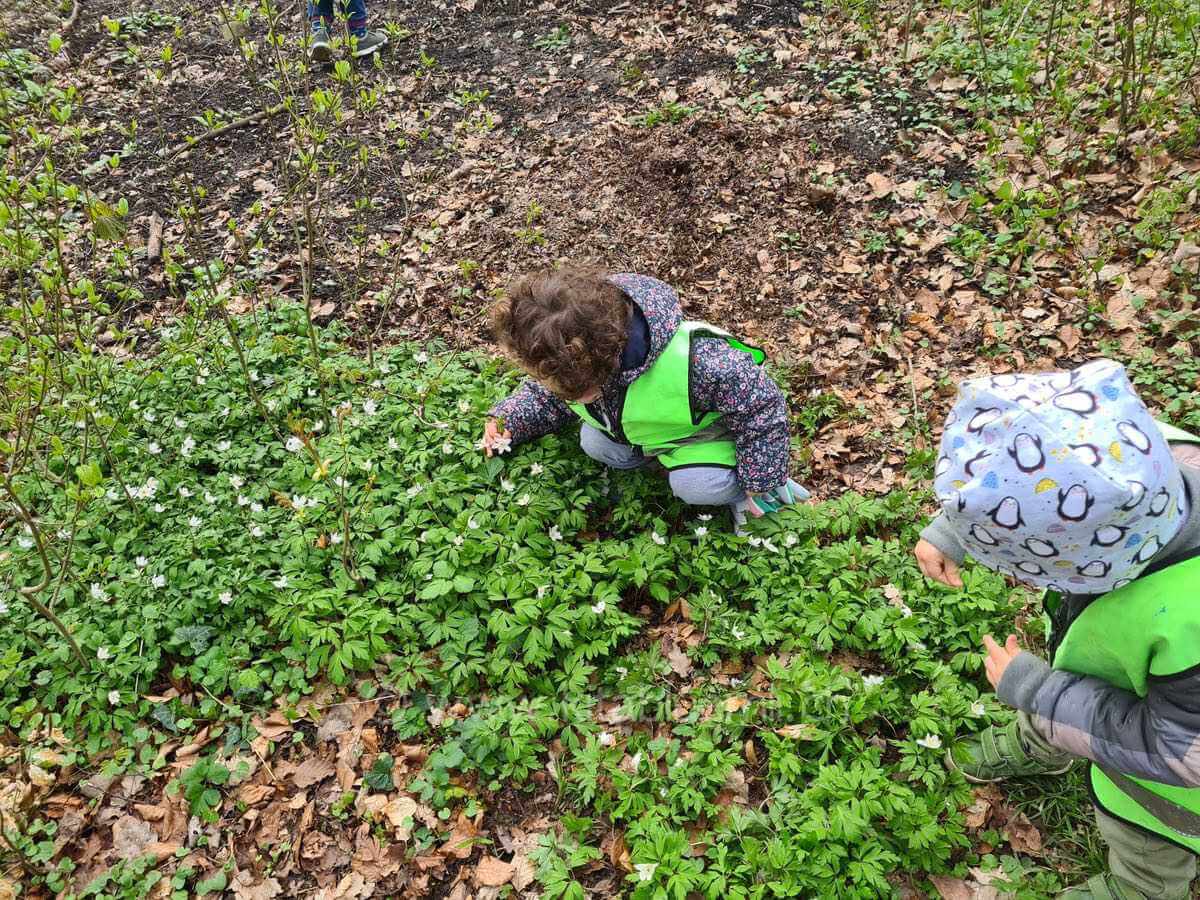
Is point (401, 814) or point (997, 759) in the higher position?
point (997, 759)

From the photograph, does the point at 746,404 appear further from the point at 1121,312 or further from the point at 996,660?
the point at 1121,312

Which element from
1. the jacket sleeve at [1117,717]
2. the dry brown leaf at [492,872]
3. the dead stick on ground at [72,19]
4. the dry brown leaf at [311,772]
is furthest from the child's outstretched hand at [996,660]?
the dead stick on ground at [72,19]

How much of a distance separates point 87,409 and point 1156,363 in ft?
19.8

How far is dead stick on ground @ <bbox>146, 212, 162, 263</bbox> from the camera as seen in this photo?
6.12 m

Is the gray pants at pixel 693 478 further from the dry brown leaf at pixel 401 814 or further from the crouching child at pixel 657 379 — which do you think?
the dry brown leaf at pixel 401 814

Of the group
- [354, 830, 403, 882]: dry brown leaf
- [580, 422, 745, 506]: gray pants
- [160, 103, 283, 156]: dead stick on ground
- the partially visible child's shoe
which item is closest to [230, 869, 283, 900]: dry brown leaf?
[354, 830, 403, 882]: dry brown leaf

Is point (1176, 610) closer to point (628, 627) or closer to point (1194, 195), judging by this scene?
point (628, 627)

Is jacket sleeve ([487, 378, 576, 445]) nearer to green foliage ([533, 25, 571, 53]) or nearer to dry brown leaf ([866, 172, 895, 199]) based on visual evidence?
dry brown leaf ([866, 172, 895, 199])

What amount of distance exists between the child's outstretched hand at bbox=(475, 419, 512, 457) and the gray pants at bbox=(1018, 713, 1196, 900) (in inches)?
116

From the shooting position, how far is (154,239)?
20.5ft

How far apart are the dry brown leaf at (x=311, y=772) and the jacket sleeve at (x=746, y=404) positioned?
2339mm

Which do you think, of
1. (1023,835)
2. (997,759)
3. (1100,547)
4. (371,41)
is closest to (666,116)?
(371,41)

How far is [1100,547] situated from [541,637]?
2.22 metres

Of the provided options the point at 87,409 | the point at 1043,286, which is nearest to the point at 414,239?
the point at 87,409
